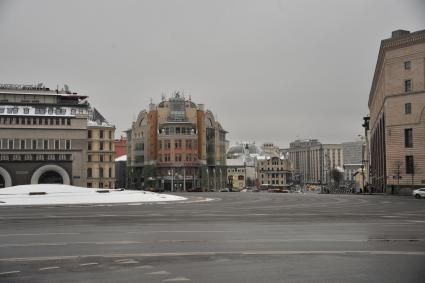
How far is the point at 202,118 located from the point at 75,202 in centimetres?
9994

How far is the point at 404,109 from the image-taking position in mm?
78625

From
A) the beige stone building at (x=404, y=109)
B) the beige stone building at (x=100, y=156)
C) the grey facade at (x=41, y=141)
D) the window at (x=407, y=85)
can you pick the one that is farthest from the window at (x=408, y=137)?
the beige stone building at (x=100, y=156)

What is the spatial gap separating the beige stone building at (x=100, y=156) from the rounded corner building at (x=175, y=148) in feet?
70.0

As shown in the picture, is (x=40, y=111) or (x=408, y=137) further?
(x=40, y=111)

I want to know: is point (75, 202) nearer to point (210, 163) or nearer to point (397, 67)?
point (397, 67)

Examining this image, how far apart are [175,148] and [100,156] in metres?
28.0

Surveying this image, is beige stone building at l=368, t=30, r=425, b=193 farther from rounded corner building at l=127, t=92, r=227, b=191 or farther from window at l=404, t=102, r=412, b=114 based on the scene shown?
rounded corner building at l=127, t=92, r=227, b=191

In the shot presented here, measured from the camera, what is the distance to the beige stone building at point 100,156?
120 metres

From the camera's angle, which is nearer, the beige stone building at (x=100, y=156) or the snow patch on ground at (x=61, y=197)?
the snow patch on ground at (x=61, y=197)

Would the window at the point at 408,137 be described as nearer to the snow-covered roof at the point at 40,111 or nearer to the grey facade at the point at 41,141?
the grey facade at the point at 41,141

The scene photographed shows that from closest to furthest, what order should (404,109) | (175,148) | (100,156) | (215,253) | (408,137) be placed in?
1. (215,253)
2. (408,137)
3. (404,109)
4. (100,156)
5. (175,148)

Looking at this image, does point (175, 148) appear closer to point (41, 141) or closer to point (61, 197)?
point (41, 141)

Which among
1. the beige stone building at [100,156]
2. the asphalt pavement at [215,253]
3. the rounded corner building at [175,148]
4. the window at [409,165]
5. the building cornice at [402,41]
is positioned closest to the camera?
the asphalt pavement at [215,253]

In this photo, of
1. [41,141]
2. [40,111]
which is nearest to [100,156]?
[41,141]
